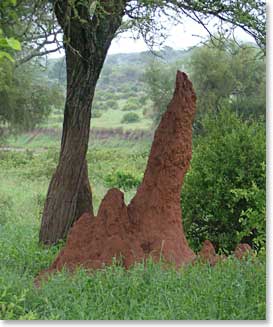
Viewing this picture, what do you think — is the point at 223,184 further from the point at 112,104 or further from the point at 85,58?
the point at 112,104

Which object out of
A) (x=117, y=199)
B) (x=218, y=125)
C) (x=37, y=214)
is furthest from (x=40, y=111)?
(x=117, y=199)

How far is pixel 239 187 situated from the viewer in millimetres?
4320

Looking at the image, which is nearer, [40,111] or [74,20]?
[74,20]

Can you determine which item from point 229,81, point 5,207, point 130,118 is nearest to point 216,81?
point 229,81

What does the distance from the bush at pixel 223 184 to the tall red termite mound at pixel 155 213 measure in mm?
822

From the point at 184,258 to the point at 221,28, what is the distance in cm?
138

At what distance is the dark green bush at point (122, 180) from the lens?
268 inches

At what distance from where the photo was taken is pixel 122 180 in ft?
22.5

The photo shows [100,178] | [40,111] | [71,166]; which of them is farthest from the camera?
[40,111]

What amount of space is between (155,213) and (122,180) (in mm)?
3419

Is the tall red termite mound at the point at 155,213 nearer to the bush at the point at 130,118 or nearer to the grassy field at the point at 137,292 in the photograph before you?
the grassy field at the point at 137,292

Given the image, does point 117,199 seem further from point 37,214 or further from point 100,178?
point 100,178

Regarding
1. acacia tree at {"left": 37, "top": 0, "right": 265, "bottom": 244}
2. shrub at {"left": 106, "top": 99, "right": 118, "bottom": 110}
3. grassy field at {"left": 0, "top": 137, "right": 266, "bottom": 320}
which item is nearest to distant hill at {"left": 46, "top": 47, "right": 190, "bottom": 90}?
shrub at {"left": 106, "top": 99, "right": 118, "bottom": 110}

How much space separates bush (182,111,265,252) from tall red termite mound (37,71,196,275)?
822 millimetres
